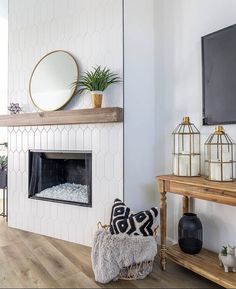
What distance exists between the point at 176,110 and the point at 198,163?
563mm

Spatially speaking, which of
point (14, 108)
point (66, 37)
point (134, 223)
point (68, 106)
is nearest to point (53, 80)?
point (68, 106)

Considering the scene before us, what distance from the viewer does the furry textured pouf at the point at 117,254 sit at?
5.62 ft

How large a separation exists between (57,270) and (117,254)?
0.51m

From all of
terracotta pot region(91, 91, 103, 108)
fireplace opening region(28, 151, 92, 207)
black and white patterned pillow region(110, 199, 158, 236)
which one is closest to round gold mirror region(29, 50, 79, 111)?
terracotta pot region(91, 91, 103, 108)

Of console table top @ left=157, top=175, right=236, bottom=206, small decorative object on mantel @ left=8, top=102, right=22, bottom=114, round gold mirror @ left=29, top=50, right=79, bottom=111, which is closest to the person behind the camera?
console table top @ left=157, top=175, right=236, bottom=206

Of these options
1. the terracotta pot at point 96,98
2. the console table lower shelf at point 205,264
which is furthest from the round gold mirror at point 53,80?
the console table lower shelf at point 205,264

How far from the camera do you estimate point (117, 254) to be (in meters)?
1.73

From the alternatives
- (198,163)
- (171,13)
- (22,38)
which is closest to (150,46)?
(171,13)

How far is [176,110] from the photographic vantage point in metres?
2.23

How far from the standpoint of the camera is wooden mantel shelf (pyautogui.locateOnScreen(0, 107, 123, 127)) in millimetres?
2092

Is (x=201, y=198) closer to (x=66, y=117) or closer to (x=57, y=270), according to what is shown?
(x=57, y=270)

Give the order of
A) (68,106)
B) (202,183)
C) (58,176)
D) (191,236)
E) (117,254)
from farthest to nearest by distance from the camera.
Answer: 1. (58,176)
2. (68,106)
3. (191,236)
4. (117,254)
5. (202,183)

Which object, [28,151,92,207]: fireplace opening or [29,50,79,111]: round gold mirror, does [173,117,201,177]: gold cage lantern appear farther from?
[29,50,79,111]: round gold mirror

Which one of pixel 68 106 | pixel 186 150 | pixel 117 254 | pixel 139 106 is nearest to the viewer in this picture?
pixel 117 254
